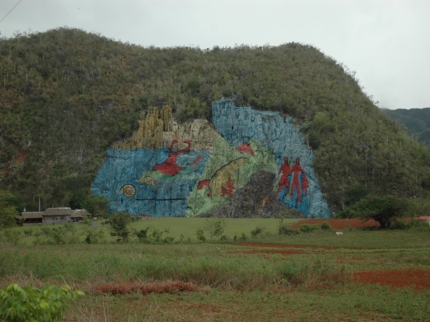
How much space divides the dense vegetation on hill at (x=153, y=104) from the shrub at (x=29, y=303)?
46998 millimetres

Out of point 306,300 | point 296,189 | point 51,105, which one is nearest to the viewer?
point 306,300

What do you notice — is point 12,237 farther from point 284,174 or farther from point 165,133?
point 165,133

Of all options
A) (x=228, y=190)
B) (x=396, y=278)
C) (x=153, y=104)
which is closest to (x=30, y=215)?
(x=228, y=190)

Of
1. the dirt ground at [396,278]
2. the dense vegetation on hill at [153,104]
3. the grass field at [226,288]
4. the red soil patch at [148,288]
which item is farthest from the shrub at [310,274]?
the dense vegetation on hill at [153,104]

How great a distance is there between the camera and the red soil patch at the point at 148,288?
37.4 ft

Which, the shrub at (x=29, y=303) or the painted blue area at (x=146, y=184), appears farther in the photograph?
the painted blue area at (x=146, y=184)

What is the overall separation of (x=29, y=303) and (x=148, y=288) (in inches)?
300

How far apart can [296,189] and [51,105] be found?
3826 cm

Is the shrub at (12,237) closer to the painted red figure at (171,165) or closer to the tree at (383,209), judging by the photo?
the tree at (383,209)

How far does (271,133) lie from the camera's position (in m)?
56.8

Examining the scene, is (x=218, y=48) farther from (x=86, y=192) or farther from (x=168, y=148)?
(x=86, y=192)

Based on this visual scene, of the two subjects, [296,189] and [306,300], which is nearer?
[306,300]

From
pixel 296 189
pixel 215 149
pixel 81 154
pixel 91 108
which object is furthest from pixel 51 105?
pixel 296 189

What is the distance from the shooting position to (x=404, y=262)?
62.1 feet
